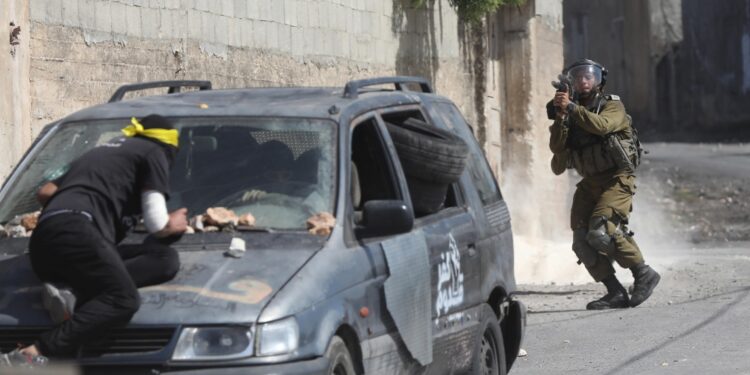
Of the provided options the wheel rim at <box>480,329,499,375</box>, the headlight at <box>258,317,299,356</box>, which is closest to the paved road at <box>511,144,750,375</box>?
the wheel rim at <box>480,329,499,375</box>

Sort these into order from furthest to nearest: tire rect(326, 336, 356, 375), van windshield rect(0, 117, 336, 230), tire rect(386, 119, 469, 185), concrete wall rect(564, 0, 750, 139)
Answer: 1. concrete wall rect(564, 0, 750, 139)
2. tire rect(386, 119, 469, 185)
3. van windshield rect(0, 117, 336, 230)
4. tire rect(326, 336, 356, 375)

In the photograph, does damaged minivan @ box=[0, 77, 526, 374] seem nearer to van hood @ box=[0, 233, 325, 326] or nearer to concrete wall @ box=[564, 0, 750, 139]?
van hood @ box=[0, 233, 325, 326]

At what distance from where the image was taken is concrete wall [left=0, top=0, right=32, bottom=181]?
30.8 feet

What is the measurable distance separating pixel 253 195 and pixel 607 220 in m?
5.65

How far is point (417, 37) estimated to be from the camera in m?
16.3

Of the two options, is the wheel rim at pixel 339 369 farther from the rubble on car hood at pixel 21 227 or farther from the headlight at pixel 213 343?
the rubble on car hood at pixel 21 227

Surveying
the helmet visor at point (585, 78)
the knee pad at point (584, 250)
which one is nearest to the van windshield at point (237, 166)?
the helmet visor at point (585, 78)

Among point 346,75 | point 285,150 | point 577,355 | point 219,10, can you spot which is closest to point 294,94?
point 285,150

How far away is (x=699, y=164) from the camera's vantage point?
28.9m

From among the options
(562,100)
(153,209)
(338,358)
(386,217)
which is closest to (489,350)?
(386,217)

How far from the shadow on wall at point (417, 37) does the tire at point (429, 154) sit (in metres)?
9.00

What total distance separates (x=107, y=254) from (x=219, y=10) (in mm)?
7214

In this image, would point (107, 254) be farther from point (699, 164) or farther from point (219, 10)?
point (699, 164)

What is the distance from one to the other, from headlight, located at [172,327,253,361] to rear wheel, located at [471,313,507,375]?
2232 millimetres
